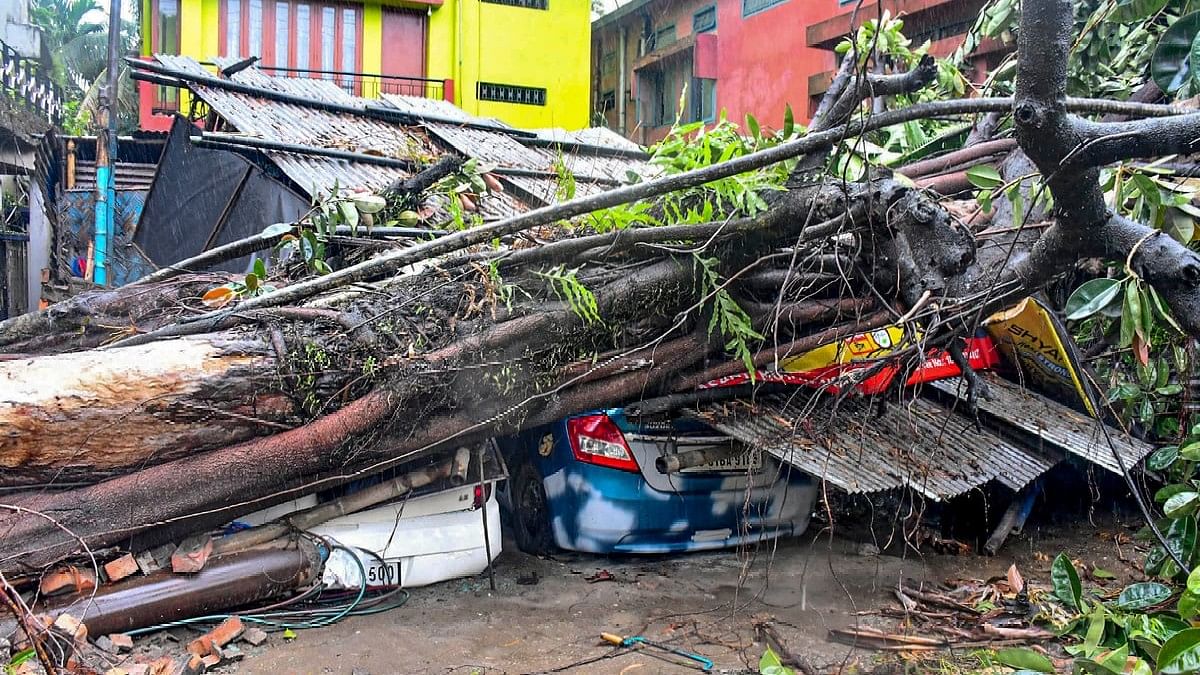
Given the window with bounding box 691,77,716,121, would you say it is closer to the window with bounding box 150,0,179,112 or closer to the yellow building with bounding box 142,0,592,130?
the yellow building with bounding box 142,0,592,130

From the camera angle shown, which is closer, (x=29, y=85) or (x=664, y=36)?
(x=29, y=85)

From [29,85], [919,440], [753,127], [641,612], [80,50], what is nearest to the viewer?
[753,127]

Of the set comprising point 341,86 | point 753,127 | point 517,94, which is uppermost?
point 517,94

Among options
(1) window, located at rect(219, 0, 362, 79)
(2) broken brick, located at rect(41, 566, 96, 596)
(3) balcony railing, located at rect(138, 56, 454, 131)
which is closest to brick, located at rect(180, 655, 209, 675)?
(2) broken brick, located at rect(41, 566, 96, 596)

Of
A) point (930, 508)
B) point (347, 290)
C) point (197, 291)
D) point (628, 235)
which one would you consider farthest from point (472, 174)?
point (930, 508)

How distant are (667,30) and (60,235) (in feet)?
42.1

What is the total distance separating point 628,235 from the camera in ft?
15.7

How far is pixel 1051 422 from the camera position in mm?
6340

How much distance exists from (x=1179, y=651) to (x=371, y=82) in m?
21.5

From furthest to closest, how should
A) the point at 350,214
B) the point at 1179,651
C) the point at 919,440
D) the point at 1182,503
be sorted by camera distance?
the point at 350,214
the point at 919,440
the point at 1182,503
the point at 1179,651

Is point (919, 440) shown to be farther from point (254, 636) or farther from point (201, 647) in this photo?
point (201, 647)

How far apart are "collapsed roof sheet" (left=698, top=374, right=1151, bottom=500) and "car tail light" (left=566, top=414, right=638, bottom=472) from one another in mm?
493

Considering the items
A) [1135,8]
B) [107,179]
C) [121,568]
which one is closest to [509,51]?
[107,179]

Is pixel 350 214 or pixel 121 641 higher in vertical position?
pixel 350 214
